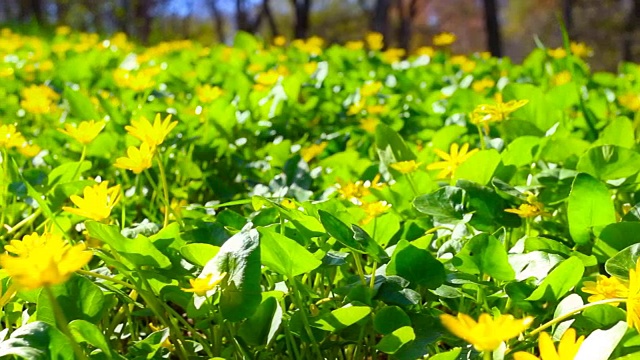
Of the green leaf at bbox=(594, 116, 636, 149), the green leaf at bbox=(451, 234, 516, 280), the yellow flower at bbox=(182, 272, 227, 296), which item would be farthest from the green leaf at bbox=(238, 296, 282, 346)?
the green leaf at bbox=(594, 116, 636, 149)

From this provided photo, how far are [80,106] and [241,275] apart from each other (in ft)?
3.99

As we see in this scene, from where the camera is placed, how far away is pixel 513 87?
Answer: 1740 mm

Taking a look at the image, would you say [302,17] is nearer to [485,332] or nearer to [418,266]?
[418,266]

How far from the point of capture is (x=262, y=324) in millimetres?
849

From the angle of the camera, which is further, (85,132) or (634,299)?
(85,132)

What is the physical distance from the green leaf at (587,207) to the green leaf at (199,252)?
50 centimetres

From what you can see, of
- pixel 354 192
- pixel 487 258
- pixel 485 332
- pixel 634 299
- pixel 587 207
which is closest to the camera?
pixel 485 332

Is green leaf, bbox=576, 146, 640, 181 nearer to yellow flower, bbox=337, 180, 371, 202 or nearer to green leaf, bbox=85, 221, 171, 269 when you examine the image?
yellow flower, bbox=337, 180, 371, 202

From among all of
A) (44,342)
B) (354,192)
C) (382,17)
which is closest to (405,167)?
(354,192)

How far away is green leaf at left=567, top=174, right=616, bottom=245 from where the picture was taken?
101cm

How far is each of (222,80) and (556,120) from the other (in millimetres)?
1613

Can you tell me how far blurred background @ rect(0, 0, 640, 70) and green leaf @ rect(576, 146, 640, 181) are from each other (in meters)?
5.29

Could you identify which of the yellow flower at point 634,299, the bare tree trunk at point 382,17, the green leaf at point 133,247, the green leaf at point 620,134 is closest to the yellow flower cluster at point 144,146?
the green leaf at point 133,247

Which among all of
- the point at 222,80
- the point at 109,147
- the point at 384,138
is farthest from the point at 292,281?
the point at 222,80
